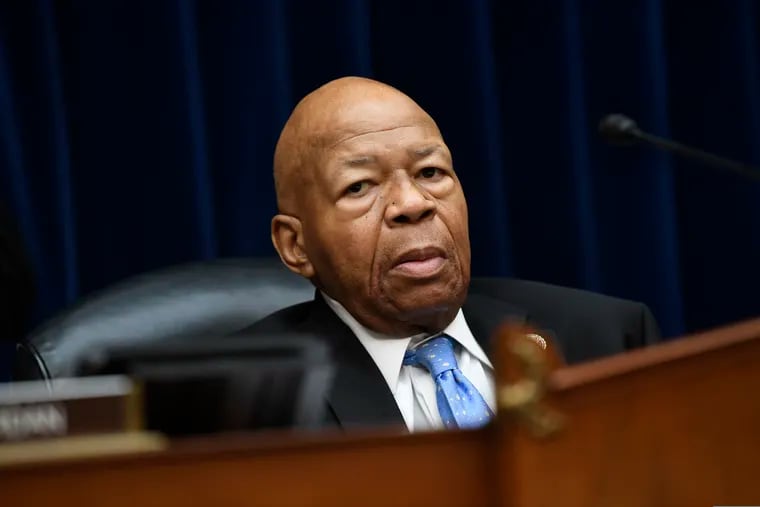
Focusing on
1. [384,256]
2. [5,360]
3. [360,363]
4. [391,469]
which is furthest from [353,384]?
[5,360]

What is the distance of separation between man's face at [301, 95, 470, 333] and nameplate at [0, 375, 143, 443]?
77cm

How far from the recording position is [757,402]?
0.76 meters

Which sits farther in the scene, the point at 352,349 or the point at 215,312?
the point at 215,312

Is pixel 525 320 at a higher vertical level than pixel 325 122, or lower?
lower

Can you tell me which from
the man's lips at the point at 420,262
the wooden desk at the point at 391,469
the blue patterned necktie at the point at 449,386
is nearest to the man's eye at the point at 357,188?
the man's lips at the point at 420,262

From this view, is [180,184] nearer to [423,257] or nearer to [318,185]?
[318,185]

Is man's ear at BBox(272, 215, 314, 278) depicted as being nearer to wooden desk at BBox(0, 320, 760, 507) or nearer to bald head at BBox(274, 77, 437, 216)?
bald head at BBox(274, 77, 437, 216)

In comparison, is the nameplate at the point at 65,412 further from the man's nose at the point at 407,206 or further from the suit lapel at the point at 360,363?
the man's nose at the point at 407,206

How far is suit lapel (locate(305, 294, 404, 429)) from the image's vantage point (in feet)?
4.29

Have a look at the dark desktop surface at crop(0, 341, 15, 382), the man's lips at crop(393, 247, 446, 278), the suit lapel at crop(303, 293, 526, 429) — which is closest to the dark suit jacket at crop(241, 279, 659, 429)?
the suit lapel at crop(303, 293, 526, 429)

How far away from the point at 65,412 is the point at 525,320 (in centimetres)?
96

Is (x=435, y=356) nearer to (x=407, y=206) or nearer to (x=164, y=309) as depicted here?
(x=407, y=206)

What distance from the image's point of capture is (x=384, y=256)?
1425 millimetres

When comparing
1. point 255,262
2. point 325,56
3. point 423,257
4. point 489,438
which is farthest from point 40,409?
point 325,56
